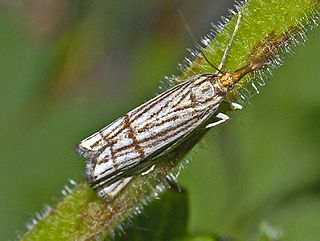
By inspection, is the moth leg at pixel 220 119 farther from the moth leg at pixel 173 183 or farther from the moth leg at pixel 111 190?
the moth leg at pixel 111 190

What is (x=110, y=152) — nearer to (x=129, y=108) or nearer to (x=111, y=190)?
(x=111, y=190)

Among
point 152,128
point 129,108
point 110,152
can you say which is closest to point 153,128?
point 152,128

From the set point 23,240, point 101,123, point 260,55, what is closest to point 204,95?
point 260,55

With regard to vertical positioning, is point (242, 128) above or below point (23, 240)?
below

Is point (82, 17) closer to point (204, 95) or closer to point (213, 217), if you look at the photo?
point (213, 217)

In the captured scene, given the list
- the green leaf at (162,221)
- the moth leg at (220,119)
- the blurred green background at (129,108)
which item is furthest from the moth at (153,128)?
the blurred green background at (129,108)

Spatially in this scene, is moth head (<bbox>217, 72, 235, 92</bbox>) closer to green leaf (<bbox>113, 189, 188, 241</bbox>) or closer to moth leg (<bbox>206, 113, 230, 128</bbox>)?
moth leg (<bbox>206, 113, 230, 128</bbox>)
